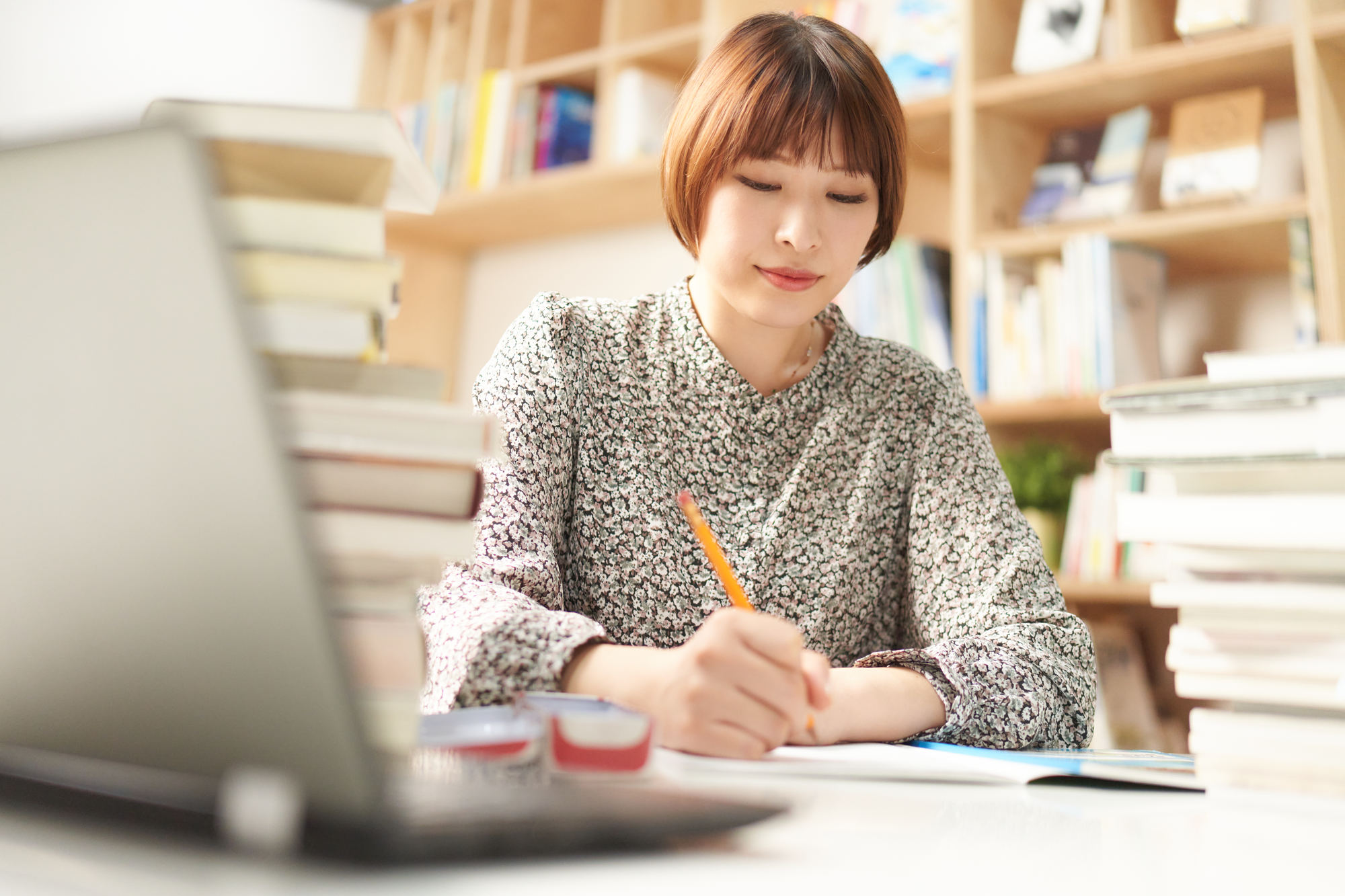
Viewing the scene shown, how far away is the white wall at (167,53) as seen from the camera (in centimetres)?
312

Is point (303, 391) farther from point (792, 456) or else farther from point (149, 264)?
point (792, 456)

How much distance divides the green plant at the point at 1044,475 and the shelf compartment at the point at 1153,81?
688 mm

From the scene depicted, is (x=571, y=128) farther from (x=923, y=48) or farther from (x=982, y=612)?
(x=982, y=612)

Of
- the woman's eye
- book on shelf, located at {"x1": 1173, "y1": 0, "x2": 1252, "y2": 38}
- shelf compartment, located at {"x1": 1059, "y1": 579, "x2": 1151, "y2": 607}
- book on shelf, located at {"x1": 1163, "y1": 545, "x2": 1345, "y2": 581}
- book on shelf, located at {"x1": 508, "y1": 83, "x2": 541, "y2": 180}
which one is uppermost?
book on shelf, located at {"x1": 508, "y1": 83, "x2": 541, "y2": 180}

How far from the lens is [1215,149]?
2.02 meters

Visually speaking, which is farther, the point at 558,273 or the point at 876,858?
the point at 558,273

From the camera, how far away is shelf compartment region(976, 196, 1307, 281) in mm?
1940

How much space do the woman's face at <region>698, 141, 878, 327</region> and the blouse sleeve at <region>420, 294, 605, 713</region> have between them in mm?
185

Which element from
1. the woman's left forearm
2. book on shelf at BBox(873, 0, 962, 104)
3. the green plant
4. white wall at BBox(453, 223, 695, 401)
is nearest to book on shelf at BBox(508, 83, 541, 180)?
white wall at BBox(453, 223, 695, 401)

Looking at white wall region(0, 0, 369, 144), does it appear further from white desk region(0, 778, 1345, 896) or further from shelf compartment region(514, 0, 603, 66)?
white desk region(0, 778, 1345, 896)

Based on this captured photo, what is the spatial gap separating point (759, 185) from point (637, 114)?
5.87ft

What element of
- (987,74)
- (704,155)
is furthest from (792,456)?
(987,74)

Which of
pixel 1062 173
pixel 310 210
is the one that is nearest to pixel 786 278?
pixel 310 210

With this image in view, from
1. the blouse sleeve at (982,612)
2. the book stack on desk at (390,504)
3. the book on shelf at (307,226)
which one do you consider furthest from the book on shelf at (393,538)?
the blouse sleeve at (982,612)
